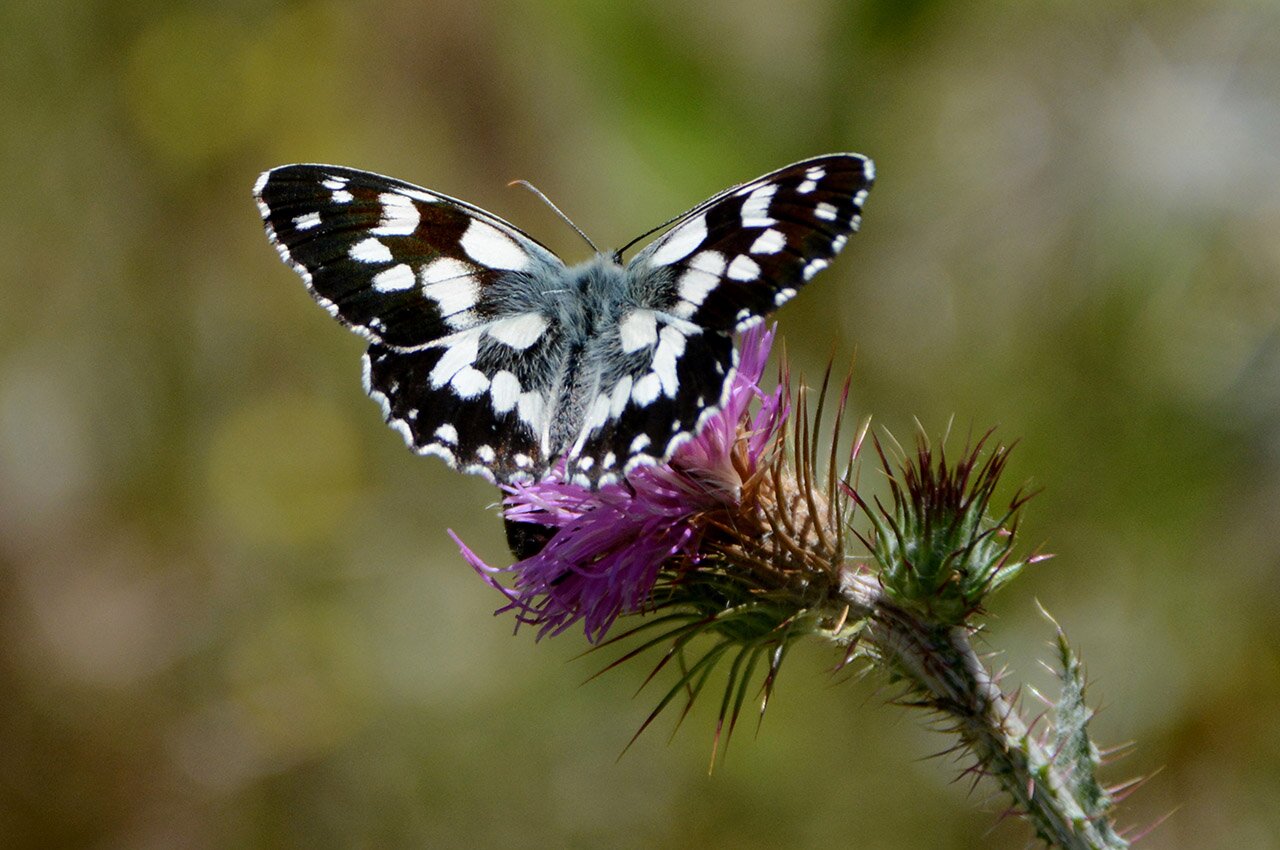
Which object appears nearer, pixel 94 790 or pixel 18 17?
pixel 94 790

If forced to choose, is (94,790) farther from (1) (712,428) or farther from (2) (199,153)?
(1) (712,428)

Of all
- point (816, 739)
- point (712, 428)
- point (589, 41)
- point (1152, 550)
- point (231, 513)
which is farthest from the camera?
point (589, 41)

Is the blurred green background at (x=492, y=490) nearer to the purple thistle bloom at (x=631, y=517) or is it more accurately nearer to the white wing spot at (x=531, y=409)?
the purple thistle bloom at (x=631, y=517)

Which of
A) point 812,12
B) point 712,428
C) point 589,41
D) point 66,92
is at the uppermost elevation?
point 66,92

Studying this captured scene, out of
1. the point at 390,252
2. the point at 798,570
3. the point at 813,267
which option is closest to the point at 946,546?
the point at 798,570

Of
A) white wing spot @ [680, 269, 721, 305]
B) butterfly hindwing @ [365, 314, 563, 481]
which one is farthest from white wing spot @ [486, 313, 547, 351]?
white wing spot @ [680, 269, 721, 305]

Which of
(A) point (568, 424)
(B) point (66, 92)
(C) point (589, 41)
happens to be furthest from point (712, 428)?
(B) point (66, 92)

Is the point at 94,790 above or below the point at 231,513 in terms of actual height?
below
